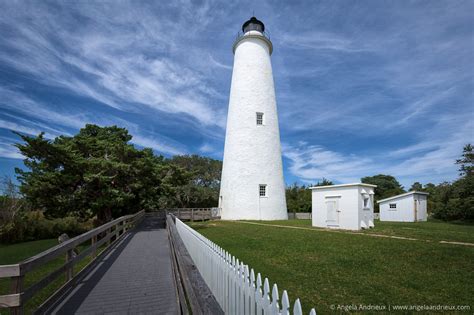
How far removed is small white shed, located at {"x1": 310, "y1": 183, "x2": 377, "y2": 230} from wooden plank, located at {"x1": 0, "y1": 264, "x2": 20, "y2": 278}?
1398 cm

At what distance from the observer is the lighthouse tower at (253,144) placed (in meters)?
20.6

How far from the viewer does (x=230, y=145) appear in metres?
21.8

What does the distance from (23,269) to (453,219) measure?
2996 cm

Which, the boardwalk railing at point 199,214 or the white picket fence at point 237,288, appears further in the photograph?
the boardwalk railing at point 199,214

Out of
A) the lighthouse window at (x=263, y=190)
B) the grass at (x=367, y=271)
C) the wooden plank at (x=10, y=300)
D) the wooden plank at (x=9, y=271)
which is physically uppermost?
the lighthouse window at (x=263, y=190)

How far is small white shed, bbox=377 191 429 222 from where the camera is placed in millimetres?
21078

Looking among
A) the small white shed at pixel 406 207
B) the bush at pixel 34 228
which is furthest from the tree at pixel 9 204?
the small white shed at pixel 406 207

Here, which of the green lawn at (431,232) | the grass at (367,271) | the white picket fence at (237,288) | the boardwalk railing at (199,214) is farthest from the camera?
the boardwalk railing at (199,214)

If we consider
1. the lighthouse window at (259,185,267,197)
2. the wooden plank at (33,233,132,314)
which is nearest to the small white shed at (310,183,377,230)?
the lighthouse window at (259,185,267,197)

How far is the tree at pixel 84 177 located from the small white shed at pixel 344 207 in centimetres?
932

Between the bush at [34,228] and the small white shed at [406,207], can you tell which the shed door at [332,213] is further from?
the bush at [34,228]

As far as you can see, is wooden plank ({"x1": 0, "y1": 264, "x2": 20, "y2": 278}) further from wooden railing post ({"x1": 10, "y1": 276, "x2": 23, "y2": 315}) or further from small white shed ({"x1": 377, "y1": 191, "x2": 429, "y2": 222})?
small white shed ({"x1": 377, "y1": 191, "x2": 429, "y2": 222})

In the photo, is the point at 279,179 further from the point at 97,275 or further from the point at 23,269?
the point at 23,269

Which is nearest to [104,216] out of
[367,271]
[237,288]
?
[367,271]
